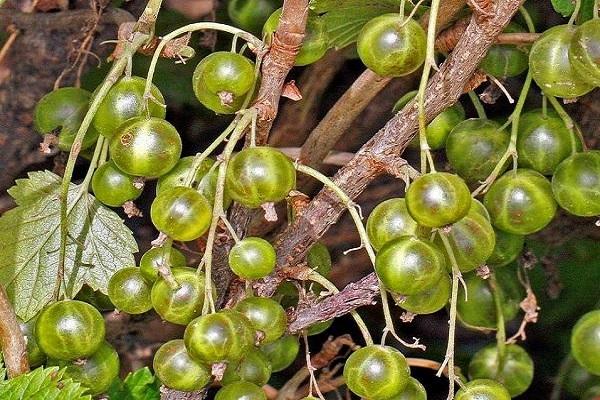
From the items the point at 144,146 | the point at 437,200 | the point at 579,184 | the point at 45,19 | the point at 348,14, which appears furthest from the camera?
the point at 45,19

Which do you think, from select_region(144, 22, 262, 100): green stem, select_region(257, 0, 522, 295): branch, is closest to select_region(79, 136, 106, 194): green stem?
select_region(144, 22, 262, 100): green stem

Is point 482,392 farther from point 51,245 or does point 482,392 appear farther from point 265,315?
point 51,245

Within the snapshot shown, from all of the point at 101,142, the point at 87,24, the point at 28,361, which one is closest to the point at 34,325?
the point at 28,361

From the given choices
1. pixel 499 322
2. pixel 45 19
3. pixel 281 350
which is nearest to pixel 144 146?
pixel 281 350

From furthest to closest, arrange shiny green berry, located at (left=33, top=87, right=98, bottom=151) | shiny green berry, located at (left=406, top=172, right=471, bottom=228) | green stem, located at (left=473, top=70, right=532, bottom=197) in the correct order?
1. shiny green berry, located at (left=33, top=87, right=98, bottom=151)
2. green stem, located at (left=473, top=70, right=532, bottom=197)
3. shiny green berry, located at (left=406, top=172, right=471, bottom=228)

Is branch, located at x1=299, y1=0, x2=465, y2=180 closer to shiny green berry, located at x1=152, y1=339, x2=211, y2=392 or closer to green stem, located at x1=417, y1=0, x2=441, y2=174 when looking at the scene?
green stem, located at x1=417, y1=0, x2=441, y2=174

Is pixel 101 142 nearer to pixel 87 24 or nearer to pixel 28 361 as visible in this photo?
pixel 28 361
